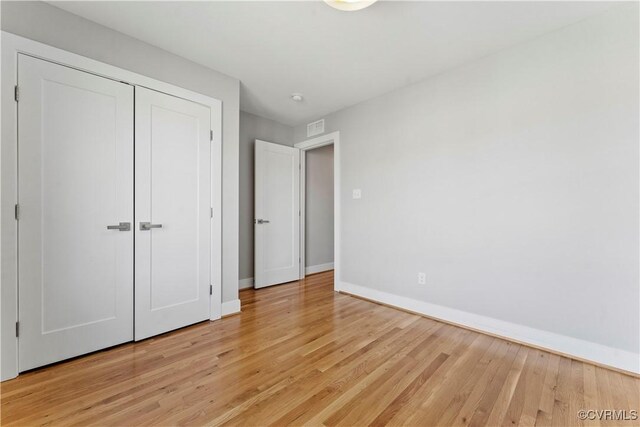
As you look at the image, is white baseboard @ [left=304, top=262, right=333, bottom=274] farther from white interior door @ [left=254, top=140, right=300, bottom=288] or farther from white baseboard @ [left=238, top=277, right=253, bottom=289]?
white baseboard @ [left=238, top=277, right=253, bottom=289]

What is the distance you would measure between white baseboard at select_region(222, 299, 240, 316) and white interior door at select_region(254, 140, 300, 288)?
3.00 ft

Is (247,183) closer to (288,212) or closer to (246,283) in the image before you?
(288,212)

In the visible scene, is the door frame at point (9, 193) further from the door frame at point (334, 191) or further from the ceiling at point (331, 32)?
the door frame at point (334, 191)

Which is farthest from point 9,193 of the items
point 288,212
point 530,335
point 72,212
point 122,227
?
point 530,335

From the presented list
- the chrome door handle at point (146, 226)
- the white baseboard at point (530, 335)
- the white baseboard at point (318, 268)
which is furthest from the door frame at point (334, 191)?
the chrome door handle at point (146, 226)

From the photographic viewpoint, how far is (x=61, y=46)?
1921 millimetres

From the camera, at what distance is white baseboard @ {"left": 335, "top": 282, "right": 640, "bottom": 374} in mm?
1822

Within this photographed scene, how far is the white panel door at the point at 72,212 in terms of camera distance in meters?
1.79

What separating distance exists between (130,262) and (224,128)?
154 cm

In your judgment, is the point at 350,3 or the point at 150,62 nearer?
the point at 350,3

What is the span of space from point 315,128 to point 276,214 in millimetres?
1461

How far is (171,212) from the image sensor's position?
2418mm

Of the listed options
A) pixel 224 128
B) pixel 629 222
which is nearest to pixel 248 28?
pixel 224 128

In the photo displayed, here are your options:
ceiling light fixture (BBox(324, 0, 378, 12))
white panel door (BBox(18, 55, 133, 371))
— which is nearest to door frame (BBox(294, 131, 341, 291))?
ceiling light fixture (BBox(324, 0, 378, 12))
